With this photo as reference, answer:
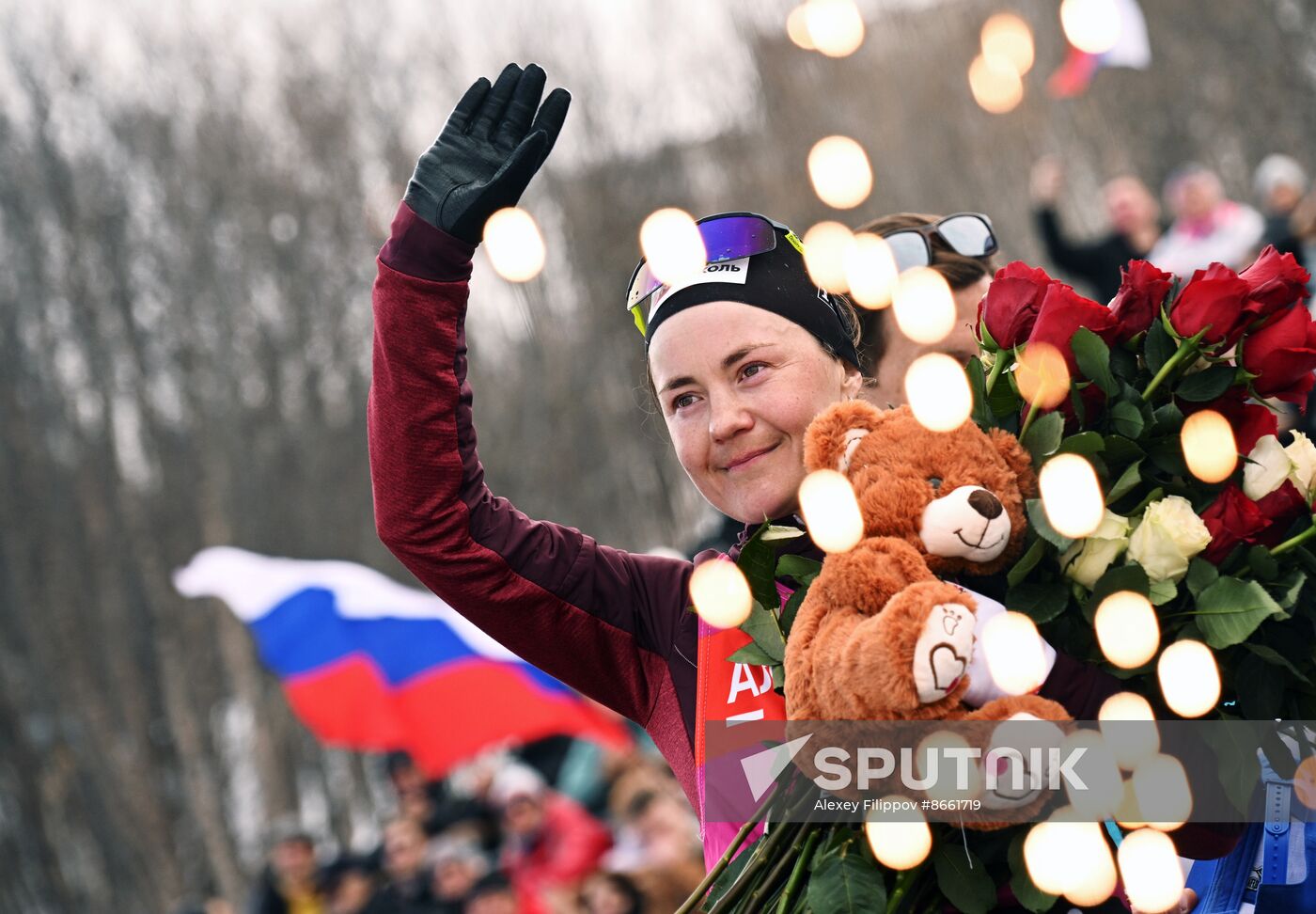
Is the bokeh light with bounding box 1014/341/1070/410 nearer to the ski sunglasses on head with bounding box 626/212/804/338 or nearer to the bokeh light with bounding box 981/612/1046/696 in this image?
the bokeh light with bounding box 981/612/1046/696

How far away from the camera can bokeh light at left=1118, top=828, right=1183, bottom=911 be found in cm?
168

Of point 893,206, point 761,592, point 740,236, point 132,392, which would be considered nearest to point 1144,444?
point 761,592

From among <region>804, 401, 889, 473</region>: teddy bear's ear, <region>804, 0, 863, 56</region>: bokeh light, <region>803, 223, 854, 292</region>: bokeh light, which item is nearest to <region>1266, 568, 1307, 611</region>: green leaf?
<region>804, 401, 889, 473</region>: teddy bear's ear

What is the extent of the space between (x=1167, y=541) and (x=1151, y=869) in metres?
0.40

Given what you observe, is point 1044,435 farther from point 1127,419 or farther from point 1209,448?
point 1209,448

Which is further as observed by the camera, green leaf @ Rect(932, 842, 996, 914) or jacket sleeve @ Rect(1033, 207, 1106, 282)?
jacket sleeve @ Rect(1033, 207, 1106, 282)

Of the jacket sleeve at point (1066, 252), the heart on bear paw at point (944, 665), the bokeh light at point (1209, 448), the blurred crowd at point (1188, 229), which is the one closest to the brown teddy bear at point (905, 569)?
the heart on bear paw at point (944, 665)

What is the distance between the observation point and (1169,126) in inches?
682

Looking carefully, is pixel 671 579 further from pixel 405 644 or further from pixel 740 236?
pixel 405 644

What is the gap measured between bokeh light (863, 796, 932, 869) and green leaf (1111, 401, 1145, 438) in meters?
0.55

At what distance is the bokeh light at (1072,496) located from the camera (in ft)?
5.42

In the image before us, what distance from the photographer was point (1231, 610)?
5.40 feet

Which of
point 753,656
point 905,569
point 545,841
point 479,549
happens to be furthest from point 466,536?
point 545,841

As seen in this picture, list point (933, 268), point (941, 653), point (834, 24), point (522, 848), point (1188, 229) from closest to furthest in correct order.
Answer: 1. point (941, 653)
2. point (933, 268)
3. point (834, 24)
4. point (1188, 229)
5. point (522, 848)
